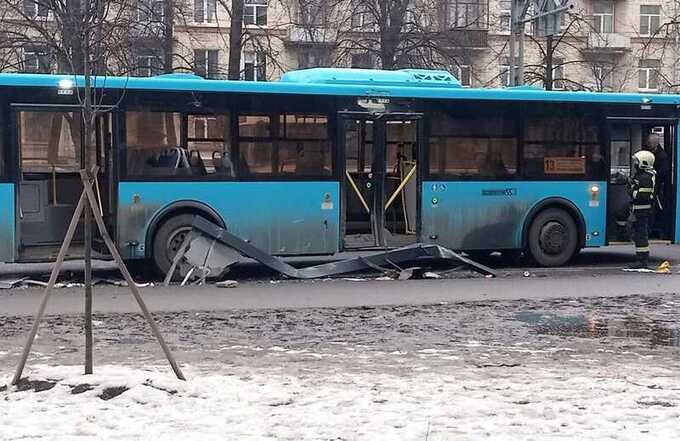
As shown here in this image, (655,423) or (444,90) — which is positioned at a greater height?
(444,90)

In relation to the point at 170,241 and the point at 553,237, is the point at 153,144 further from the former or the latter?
the point at 553,237

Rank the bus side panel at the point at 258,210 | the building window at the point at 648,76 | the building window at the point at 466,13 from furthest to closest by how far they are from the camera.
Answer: the building window at the point at 648,76 → the building window at the point at 466,13 → the bus side panel at the point at 258,210

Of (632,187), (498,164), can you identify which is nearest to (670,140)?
(632,187)

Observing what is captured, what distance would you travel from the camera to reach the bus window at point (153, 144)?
42.1 ft

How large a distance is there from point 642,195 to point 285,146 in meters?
5.75

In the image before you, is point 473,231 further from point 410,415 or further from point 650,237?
point 410,415

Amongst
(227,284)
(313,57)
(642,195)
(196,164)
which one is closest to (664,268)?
(642,195)

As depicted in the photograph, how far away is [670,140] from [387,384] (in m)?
10.7

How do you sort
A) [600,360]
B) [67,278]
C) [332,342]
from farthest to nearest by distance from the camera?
[67,278] → [332,342] → [600,360]

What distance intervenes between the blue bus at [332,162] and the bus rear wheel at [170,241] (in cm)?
2

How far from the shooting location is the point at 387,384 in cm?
672

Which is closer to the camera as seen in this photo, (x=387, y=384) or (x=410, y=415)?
(x=410, y=415)

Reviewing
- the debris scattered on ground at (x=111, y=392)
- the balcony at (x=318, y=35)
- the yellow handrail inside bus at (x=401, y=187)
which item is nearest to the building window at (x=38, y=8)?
the balcony at (x=318, y=35)

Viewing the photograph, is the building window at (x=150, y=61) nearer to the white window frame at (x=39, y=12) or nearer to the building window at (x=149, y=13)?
the building window at (x=149, y=13)
